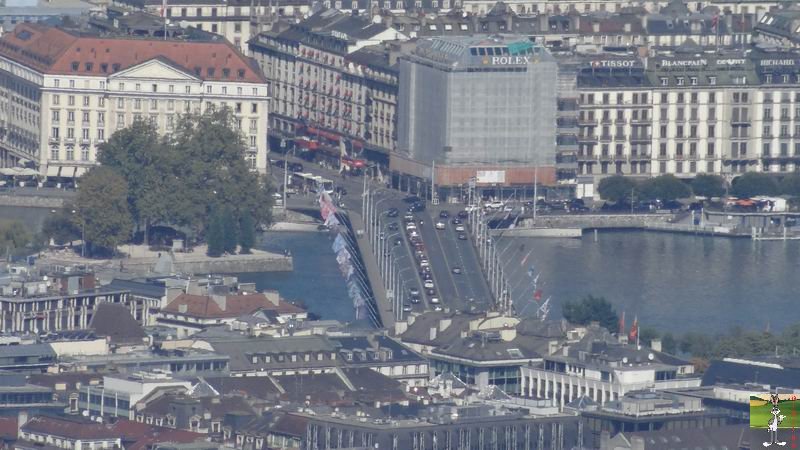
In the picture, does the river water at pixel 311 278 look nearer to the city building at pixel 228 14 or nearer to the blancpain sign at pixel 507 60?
the blancpain sign at pixel 507 60

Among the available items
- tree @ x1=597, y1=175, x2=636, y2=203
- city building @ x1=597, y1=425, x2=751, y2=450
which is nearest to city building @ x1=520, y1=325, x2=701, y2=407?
city building @ x1=597, y1=425, x2=751, y2=450

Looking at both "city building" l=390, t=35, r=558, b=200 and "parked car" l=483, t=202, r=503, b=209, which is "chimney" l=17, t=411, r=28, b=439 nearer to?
"parked car" l=483, t=202, r=503, b=209

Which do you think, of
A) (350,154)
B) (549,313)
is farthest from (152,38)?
(549,313)

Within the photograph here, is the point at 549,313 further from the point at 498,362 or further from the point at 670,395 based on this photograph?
the point at 670,395

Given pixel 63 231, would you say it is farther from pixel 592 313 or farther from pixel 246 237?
pixel 592 313

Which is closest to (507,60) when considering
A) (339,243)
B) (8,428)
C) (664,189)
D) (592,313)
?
(664,189)

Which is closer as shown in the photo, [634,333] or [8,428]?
[8,428]
